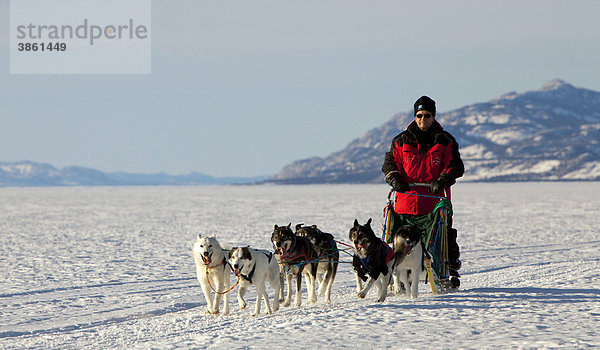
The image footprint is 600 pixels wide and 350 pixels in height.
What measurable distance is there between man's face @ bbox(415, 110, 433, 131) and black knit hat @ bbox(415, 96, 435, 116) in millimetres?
37

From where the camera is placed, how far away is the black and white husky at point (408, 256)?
698cm

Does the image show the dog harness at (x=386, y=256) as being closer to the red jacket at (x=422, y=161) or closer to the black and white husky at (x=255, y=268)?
the red jacket at (x=422, y=161)

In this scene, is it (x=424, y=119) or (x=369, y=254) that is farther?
(x=424, y=119)

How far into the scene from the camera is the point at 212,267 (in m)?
6.98

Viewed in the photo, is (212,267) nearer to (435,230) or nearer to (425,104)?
(435,230)

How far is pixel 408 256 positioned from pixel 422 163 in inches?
40.7

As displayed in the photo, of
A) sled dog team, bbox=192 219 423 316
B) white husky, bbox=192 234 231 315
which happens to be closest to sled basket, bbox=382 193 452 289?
sled dog team, bbox=192 219 423 316


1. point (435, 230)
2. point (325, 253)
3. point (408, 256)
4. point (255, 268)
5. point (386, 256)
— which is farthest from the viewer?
point (325, 253)

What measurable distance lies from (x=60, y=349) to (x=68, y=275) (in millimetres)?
5308

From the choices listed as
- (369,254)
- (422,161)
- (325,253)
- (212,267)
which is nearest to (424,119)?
(422,161)

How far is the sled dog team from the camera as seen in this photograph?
22.3 ft

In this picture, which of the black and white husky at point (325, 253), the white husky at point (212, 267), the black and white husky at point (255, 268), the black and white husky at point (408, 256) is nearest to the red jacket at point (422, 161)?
the black and white husky at point (408, 256)

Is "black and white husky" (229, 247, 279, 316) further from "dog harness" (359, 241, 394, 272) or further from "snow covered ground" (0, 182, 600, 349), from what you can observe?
"dog harness" (359, 241, 394, 272)

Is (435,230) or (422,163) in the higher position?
(422,163)
